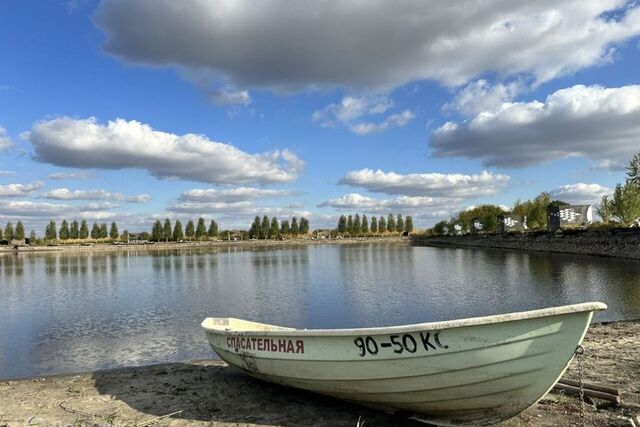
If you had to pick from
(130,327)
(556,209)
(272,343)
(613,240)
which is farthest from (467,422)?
(556,209)

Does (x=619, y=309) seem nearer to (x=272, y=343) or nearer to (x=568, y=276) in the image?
(x=568, y=276)

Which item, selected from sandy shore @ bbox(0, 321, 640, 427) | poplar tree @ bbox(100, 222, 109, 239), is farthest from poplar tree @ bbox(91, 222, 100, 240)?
sandy shore @ bbox(0, 321, 640, 427)

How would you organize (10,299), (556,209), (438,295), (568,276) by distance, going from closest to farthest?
(438,295)
(10,299)
(568,276)
(556,209)

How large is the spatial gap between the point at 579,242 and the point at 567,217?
30.8m

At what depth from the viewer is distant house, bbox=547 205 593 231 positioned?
10281 cm

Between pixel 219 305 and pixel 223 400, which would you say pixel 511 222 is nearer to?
pixel 219 305

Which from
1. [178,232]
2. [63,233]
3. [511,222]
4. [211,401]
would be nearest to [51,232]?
[63,233]

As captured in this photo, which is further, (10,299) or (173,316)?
(10,299)

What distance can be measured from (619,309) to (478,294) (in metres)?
8.74

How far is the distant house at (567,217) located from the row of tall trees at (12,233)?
575ft

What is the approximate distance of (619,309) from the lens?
23875mm

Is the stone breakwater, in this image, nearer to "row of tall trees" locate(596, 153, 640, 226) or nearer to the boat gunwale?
"row of tall trees" locate(596, 153, 640, 226)

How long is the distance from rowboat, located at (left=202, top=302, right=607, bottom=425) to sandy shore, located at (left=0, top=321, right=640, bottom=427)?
0.72 m

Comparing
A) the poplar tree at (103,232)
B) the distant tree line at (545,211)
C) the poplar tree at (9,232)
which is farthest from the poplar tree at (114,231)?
the distant tree line at (545,211)
